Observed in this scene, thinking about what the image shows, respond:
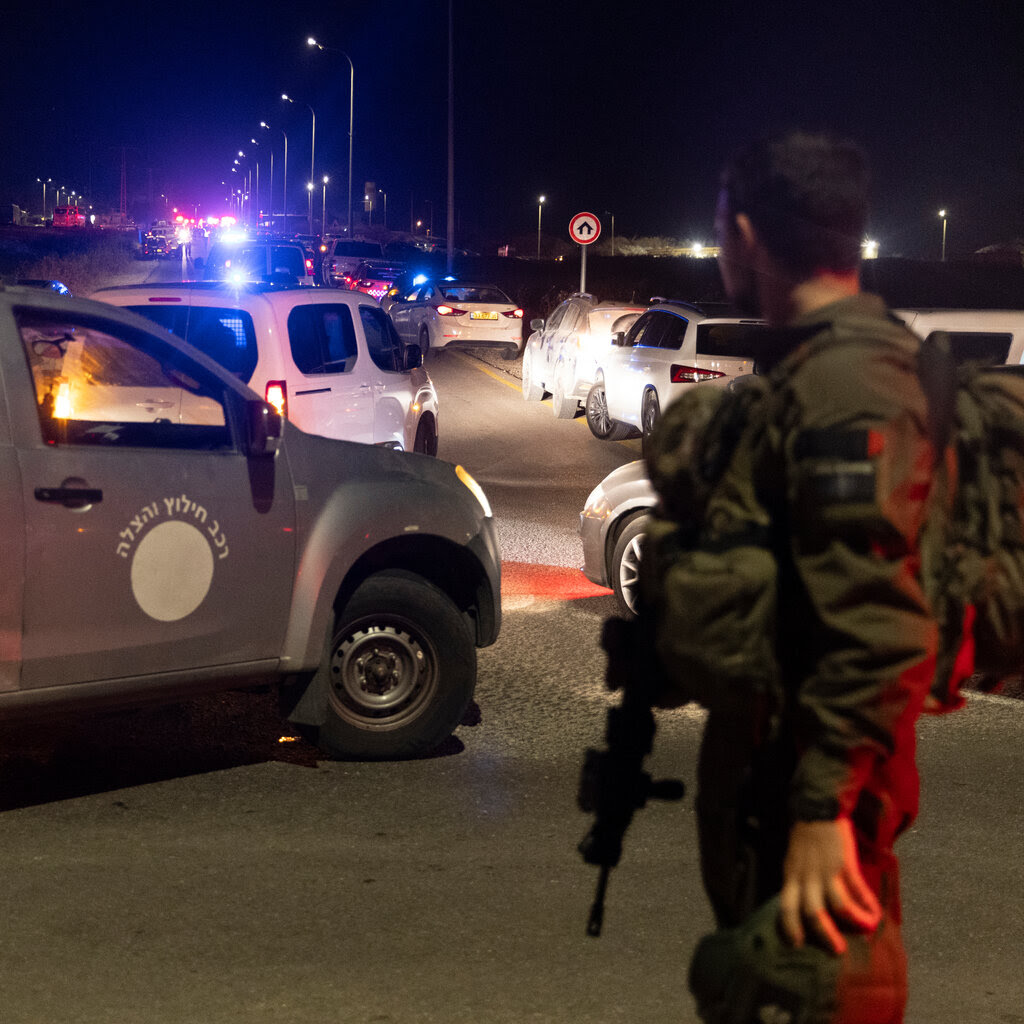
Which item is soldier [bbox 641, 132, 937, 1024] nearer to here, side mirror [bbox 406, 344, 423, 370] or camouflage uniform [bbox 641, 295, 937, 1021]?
camouflage uniform [bbox 641, 295, 937, 1021]

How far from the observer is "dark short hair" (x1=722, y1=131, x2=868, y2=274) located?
7.65 feet

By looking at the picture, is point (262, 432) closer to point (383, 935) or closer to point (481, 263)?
point (383, 935)

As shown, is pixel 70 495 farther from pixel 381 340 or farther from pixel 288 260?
pixel 288 260

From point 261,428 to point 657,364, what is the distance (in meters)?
11.4

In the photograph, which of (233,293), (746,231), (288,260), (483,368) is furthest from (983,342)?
(288,260)

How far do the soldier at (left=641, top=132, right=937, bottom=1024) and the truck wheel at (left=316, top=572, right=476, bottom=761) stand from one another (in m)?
3.79

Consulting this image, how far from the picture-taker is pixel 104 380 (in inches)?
223

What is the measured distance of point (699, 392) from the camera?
2.39m

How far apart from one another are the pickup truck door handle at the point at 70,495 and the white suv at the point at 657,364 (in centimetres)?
996

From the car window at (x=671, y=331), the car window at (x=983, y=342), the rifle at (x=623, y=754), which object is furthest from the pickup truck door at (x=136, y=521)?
the car window at (x=671, y=331)

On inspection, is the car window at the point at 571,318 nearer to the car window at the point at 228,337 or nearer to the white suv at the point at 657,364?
the white suv at the point at 657,364

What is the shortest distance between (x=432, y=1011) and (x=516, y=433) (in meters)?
15.6

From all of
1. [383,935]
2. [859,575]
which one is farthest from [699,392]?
[383,935]

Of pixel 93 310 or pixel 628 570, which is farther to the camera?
pixel 628 570
